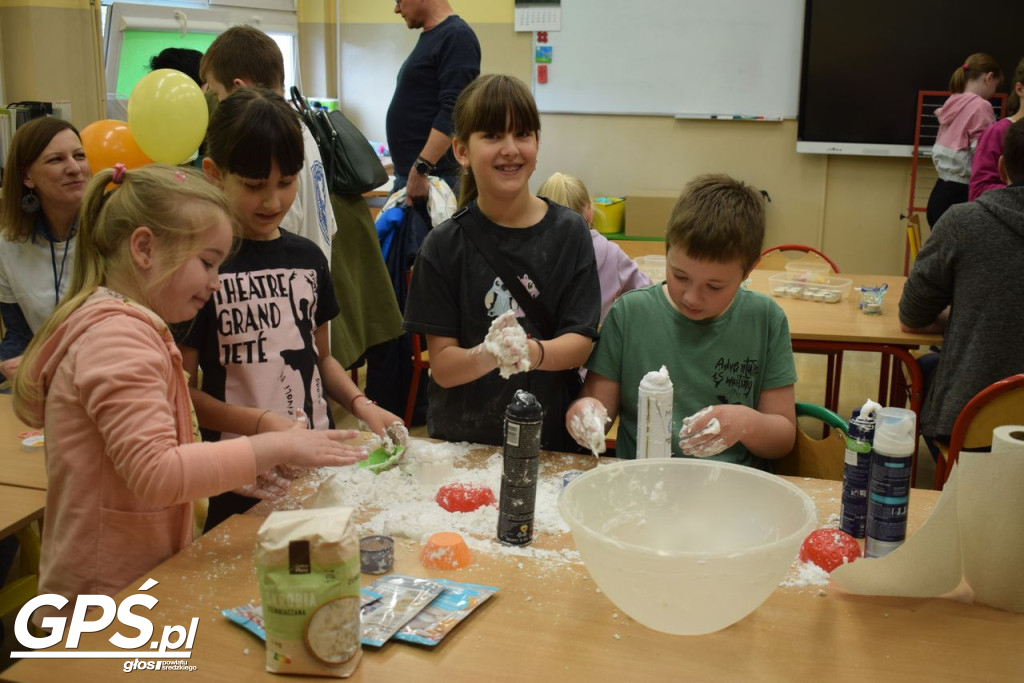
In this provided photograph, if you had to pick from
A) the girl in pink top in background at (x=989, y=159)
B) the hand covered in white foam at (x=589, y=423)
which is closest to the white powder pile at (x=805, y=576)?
the hand covered in white foam at (x=589, y=423)

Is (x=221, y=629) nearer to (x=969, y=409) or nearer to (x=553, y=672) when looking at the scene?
(x=553, y=672)

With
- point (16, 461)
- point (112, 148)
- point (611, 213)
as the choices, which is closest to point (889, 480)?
point (16, 461)

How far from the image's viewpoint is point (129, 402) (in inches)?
51.7

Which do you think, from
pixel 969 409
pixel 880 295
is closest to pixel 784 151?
pixel 880 295

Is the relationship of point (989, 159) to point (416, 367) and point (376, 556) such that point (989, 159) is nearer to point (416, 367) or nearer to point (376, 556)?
point (416, 367)

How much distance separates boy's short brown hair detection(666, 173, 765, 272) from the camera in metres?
1.85

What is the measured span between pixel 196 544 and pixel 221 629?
281 mm

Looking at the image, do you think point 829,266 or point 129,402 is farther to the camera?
point 829,266

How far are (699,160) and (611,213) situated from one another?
0.80m

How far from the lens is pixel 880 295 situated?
3457 millimetres

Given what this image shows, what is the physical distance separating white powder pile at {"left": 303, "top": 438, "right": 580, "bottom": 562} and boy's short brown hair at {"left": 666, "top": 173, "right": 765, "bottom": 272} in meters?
0.55

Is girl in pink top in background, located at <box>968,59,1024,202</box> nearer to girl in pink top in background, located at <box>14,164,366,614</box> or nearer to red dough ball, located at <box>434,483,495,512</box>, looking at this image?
red dough ball, located at <box>434,483,495,512</box>

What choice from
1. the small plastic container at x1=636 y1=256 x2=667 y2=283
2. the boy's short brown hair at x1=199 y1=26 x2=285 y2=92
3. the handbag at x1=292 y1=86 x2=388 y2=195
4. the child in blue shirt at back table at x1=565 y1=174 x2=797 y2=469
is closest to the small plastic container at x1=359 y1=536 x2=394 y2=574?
the child in blue shirt at back table at x1=565 y1=174 x2=797 y2=469

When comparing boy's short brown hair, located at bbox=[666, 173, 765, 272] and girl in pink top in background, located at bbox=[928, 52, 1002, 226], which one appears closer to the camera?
boy's short brown hair, located at bbox=[666, 173, 765, 272]
